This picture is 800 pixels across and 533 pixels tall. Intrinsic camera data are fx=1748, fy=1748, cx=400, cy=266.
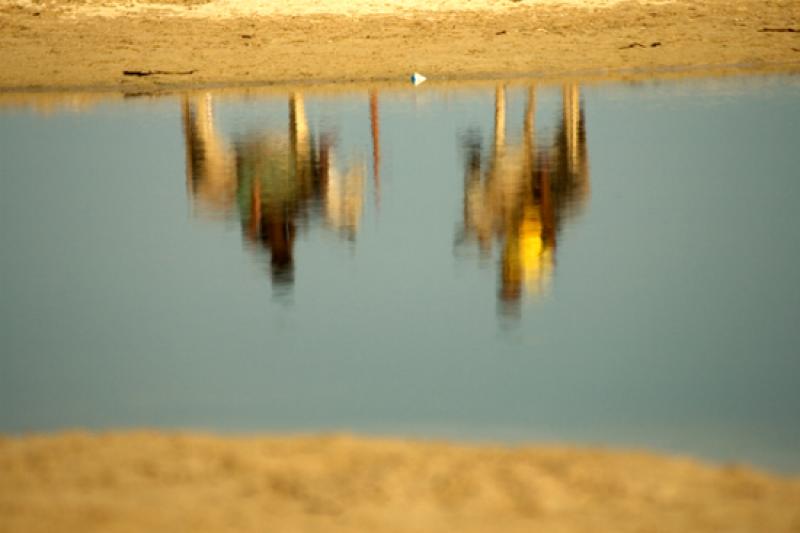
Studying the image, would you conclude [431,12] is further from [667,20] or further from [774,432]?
[774,432]

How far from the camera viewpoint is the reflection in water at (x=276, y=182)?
12.1 metres

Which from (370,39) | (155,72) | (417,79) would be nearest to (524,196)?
(417,79)

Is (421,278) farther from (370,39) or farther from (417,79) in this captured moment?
(370,39)

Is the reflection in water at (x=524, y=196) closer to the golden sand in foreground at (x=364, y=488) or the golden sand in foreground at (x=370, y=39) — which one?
the golden sand in foreground at (x=364, y=488)

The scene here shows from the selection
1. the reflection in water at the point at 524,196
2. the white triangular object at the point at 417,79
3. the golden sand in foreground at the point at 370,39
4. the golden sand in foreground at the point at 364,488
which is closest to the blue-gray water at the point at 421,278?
the reflection in water at the point at 524,196

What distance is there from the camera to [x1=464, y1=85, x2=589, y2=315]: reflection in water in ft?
34.6

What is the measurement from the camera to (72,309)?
9984 mm

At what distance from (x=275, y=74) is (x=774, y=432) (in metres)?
15.4

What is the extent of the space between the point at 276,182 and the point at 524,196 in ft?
7.58

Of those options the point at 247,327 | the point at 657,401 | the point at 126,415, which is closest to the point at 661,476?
the point at 657,401

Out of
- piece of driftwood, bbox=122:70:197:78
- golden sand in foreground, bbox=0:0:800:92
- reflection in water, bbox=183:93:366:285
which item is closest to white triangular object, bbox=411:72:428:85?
golden sand in foreground, bbox=0:0:800:92

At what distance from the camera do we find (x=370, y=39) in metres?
22.7

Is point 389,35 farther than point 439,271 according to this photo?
Yes

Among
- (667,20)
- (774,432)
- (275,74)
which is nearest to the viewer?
(774,432)
